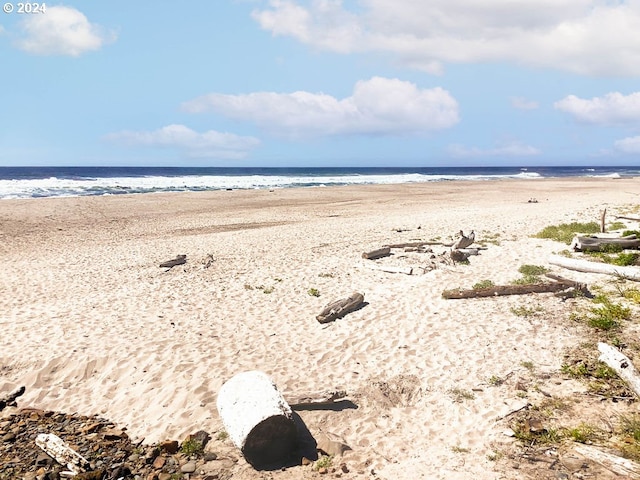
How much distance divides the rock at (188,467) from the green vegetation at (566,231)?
15.8 m

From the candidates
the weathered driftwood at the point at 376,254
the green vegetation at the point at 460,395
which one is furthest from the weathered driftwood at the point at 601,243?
the green vegetation at the point at 460,395

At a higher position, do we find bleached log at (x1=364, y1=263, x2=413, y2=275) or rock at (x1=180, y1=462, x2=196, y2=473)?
bleached log at (x1=364, y1=263, x2=413, y2=275)

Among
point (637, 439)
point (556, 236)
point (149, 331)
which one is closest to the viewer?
point (637, 439)

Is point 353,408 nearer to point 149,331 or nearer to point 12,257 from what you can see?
point 149,331

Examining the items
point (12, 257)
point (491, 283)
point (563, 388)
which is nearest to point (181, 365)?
point (563, 388)

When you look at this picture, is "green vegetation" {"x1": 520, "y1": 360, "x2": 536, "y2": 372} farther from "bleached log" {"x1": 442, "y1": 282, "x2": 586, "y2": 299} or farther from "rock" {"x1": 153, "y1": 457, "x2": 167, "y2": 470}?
"rock" {"x1": 153, "y1": 457, "x2": 167, "y2": 470}

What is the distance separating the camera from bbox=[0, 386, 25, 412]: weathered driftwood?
7973 mm

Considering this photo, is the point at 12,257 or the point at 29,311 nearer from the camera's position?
the point at 29,311

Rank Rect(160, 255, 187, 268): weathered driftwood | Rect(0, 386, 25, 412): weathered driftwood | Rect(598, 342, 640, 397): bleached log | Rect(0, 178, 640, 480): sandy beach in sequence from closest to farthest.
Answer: Rect(0, 178, 640, 480): sandy beach < Rect(598, 342, 640, 397): bleached log < Rect(0, 386, 25, 412): weathered driftwood < Rect(160, 255, 187, 268): weathered driftwood

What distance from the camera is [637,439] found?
19.9 ft

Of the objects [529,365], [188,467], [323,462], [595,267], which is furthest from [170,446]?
[595,267]

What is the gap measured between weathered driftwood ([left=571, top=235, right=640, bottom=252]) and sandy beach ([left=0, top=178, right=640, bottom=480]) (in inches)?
42.5

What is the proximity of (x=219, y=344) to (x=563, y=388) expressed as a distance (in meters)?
6.64

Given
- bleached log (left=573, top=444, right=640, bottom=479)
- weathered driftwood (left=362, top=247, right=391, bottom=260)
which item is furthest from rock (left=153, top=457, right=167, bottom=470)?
weathered driftwood (left=362, top=247, right=391, bottom=260)
